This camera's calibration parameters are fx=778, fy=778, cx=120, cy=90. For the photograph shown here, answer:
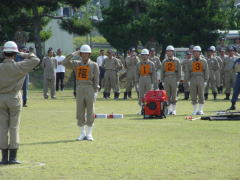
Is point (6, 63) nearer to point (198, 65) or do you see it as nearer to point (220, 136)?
point (220, 136)

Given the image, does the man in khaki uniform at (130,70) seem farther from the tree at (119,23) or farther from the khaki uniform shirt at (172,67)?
the tree at (119,23)

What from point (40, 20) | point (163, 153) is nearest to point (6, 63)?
point (163, 153)

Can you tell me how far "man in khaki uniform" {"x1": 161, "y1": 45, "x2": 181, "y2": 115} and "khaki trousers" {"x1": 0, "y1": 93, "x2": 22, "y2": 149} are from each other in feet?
38.3

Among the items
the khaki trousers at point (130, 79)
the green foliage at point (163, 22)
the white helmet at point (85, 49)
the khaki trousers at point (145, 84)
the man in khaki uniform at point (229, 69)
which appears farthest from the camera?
the green foliage at point (163, 22)

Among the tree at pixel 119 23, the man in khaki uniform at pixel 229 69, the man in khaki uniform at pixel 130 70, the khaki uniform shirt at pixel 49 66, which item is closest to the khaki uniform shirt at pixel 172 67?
the man in khaki uniform at pixel 229 69

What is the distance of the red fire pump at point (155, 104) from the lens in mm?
23312

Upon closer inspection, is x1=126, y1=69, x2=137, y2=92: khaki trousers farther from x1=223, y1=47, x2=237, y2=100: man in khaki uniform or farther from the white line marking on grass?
Result: the white line marking on grass

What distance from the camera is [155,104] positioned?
76.2ft

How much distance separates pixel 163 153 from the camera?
14641mm

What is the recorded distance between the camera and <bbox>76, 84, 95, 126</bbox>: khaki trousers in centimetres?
1741

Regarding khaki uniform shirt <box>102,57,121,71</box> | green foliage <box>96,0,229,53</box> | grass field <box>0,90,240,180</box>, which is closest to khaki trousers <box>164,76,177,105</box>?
grass field <box>0,90,240,180</box>

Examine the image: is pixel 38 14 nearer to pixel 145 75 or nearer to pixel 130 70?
pixel 130 70

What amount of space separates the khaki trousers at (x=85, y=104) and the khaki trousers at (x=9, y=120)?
Result: 3.88 metres

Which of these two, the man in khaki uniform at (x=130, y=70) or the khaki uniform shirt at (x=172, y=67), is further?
the man in khaki uniform at (x=130, y=70)
